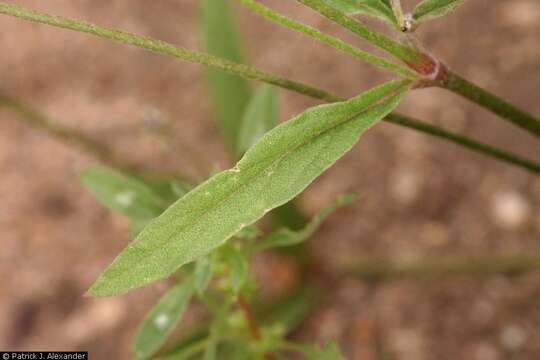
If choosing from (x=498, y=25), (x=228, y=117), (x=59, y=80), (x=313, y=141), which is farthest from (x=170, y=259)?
(x=59, y=80)

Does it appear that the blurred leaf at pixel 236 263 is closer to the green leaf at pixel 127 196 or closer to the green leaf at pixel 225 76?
the green leaf at pixel 127 196

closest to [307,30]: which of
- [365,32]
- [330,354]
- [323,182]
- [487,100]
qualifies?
[365,32]

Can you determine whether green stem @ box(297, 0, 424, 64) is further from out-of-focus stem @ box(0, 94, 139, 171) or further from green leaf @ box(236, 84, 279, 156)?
out-of-focus stem @ box(0, 94, 139, 171)

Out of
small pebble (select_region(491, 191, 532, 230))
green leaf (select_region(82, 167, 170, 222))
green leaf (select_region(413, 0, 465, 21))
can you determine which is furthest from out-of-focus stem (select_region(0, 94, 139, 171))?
green leaf (select_region(413, 0, 465, 21))

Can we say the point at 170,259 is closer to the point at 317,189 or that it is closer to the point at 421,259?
the point at 421,259

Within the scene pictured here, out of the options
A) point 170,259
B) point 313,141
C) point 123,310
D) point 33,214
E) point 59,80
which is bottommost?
point 170,259

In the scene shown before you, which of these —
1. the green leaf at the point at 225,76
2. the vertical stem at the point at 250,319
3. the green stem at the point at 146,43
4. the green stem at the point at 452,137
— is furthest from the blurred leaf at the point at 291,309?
the green stem at the point at 146,43
